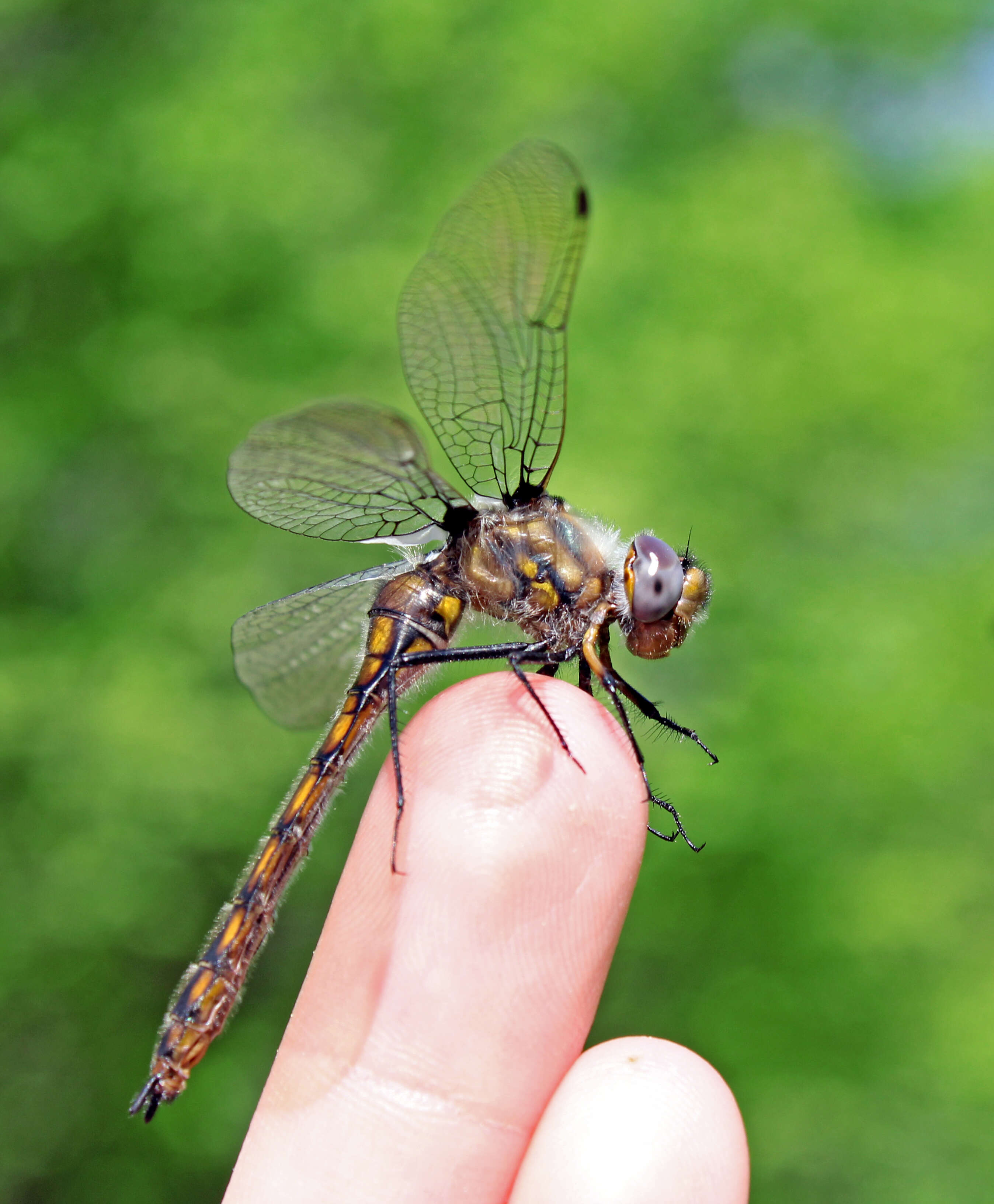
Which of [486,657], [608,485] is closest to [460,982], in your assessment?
[486,657]

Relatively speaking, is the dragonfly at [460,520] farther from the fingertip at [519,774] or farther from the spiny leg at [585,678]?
the fingertip at [519,774]

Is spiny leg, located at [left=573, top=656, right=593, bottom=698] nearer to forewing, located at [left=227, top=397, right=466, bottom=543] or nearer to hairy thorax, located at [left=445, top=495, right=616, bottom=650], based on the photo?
hairy thorax, located at [left=445, top=495, right=616, bottom=650]

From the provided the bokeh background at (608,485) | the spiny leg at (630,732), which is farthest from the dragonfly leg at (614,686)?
the bokeh background at (608,485)

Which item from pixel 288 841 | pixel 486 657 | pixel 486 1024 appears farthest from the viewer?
pixel 486 657

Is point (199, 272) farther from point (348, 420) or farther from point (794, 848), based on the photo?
point (794, 848)

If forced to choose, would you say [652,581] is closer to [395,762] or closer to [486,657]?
[486,657]
